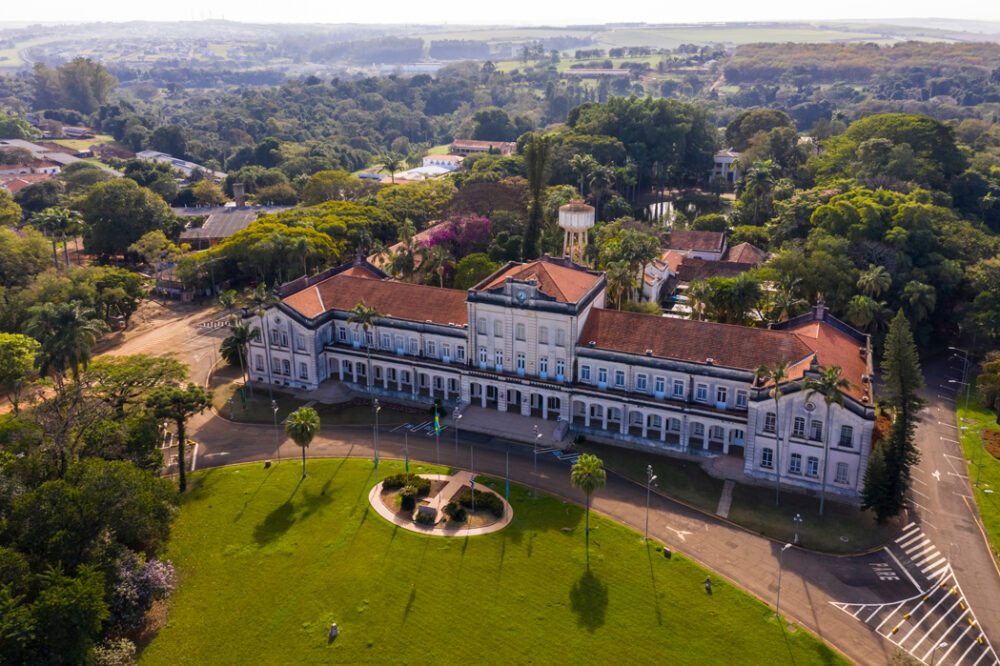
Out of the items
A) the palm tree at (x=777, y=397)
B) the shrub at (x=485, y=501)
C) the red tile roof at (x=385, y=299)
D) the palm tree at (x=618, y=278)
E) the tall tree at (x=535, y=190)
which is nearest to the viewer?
the palm tree at (x=777, y=397)

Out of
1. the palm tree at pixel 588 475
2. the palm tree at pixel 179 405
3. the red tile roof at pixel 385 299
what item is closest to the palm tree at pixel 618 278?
the red tile roof at pixel 385 299

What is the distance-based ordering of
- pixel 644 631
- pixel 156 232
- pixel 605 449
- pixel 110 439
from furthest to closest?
1. pixel 156 232
2. pixel 605 449
3. pixel 110 439
4. pixel 644 631

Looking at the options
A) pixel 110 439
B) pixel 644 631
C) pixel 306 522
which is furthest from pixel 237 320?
pixel 644 631

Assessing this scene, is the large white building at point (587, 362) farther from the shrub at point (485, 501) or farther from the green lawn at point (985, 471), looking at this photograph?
the shrub at point (485, 501)

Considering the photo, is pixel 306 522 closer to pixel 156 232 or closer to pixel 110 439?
pixel 110 439

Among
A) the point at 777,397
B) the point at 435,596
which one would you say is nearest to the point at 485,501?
the point at 435,596
